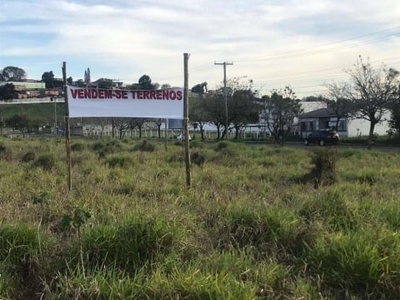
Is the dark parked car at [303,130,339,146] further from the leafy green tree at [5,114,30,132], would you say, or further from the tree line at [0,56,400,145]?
the leafy green tree at [5,114,30,132]

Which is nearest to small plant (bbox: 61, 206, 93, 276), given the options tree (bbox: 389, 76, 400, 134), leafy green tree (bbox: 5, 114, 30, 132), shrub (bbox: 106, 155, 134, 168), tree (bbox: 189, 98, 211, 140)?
shrub (bbox: 106, 155, 134, 168)

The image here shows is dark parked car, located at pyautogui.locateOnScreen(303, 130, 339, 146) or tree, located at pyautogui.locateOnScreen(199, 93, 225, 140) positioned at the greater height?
tree, located at pyautogui.locateOnScreen(199, 93, 225, 140)

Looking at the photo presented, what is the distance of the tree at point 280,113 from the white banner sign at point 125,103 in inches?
1760

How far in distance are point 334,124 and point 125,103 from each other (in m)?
61.2

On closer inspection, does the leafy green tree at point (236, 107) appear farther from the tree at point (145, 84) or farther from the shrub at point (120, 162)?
the shrub at point (120, 162)

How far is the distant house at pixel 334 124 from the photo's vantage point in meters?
66.2

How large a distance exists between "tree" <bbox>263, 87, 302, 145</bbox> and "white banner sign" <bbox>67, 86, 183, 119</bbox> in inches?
1760

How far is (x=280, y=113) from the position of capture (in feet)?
186

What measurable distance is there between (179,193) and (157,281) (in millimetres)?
4772

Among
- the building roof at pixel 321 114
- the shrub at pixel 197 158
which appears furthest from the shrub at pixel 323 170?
the building roof at pixel 321 114

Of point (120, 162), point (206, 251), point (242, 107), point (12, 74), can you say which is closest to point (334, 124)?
point (242, 107)

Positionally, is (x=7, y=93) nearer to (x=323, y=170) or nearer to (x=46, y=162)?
(x=46, y=162)

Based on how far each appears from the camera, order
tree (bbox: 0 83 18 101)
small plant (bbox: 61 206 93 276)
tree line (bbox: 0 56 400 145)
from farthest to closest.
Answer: tree (bbox: 0 83 18 101) < tree line (bbox: 0 56 400 145) < small plant (bbox: 61 206 93 276)

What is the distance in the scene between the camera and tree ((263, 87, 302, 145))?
5622 cm
